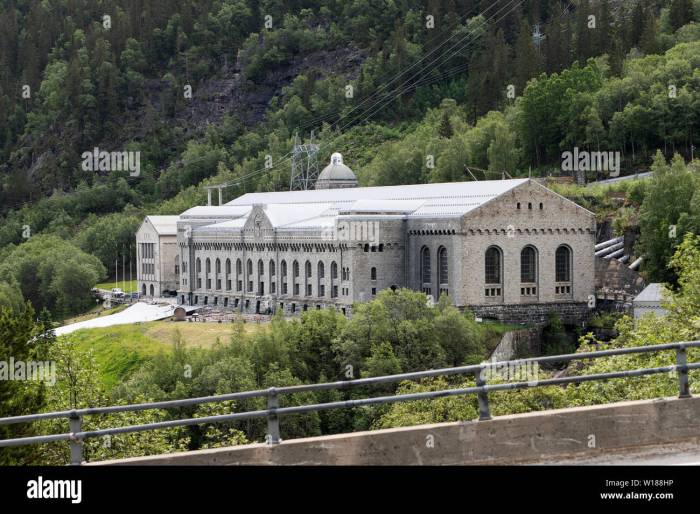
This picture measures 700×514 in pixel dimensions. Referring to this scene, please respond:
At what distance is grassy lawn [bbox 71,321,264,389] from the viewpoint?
250 feet

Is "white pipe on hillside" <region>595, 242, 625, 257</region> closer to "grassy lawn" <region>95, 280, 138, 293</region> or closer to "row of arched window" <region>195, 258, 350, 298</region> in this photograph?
"row of arched window" <region>195, 258, 350, 298</region>

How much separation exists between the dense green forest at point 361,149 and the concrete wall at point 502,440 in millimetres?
20258

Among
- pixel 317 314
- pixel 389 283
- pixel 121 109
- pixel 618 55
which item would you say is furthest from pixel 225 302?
pixel 121 109

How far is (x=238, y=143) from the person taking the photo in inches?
6855

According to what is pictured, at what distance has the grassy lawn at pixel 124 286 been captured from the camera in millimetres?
117713

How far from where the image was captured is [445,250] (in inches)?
2997

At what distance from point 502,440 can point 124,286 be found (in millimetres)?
107394

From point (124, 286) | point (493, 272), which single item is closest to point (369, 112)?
point (124, 286)

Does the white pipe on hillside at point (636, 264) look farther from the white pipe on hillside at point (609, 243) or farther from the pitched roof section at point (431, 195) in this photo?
the pitched roof section at point (431, 195)

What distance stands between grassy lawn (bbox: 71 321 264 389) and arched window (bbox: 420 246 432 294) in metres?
9.96

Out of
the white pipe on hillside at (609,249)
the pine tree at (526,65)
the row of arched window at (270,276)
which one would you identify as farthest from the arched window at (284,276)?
the pine tree at (526,65)

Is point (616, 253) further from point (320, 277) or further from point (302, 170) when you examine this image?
point (302, 170)
